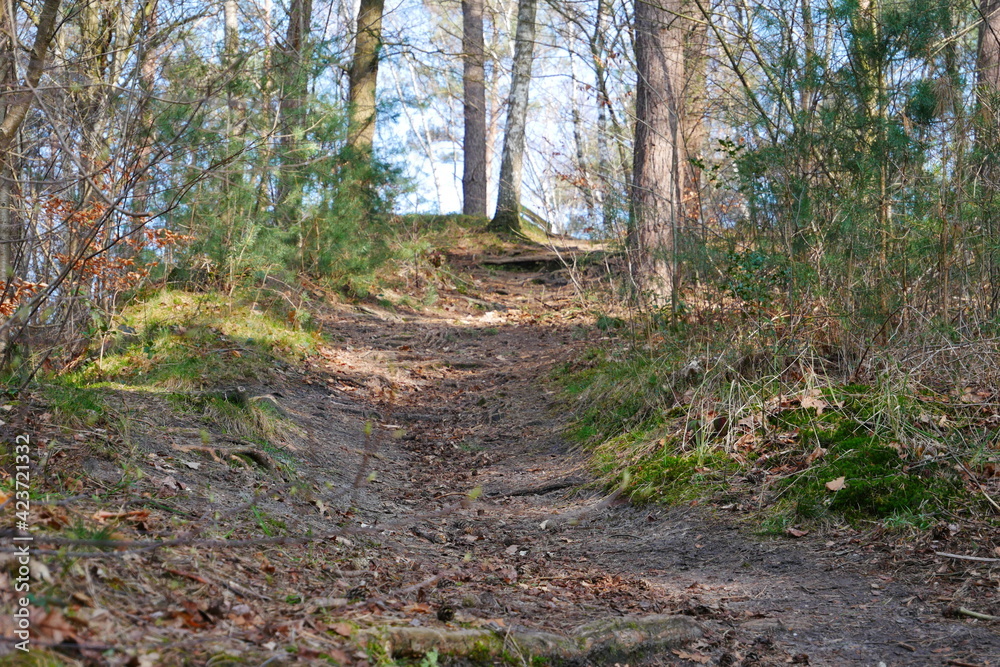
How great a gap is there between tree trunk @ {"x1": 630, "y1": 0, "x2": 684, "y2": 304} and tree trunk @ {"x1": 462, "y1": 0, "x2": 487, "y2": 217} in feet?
27.0

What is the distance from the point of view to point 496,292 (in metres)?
11.9

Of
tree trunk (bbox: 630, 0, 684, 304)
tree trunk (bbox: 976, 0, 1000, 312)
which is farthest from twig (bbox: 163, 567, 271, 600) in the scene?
tree trunk (bbox: 630, 0, 684, 304)

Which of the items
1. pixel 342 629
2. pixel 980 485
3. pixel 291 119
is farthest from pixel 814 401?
pixel 291 119

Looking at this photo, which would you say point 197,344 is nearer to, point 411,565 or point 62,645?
point 411,565

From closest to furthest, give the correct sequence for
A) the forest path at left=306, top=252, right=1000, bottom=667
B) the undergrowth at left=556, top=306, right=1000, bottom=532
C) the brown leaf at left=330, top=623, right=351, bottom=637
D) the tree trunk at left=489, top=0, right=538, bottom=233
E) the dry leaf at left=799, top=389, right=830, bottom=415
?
the brown leaf at left=330, top=623, right=351, bottom=637 → the forest path at left=306, top=252, right=1000, bottom=667 → the undergrowth at left=556, top=306, right=1000, bottom=532 → the dry leaf at left=799, top=389, right=830, bottom=415 → the tree trunk at left=489, top=0, right=538, bottom=233

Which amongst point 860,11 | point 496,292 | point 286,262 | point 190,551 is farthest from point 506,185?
point 190,551

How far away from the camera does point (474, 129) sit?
1727 centimetres

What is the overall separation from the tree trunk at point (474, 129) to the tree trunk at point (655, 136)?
8.23m

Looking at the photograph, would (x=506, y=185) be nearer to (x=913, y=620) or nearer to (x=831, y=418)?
(x=831, y=418)

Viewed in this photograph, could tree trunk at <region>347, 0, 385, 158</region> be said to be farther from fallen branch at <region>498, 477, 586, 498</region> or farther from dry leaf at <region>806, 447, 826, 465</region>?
Result: dry leaf at <region>806, 447, 826, 465</region>

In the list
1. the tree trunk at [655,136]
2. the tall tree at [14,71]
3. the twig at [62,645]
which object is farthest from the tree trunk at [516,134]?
the twig at [62,645]

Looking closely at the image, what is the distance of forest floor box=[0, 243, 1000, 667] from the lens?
2213 mm
